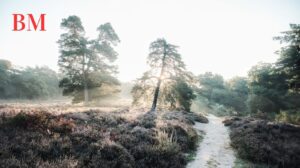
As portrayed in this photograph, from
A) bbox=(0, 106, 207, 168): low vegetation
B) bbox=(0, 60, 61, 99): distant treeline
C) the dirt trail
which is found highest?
bbox=(0, 60, 61, 99): distant treeline

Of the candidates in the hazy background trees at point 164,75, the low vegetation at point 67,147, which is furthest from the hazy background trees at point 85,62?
the low vegetation at point 67,147

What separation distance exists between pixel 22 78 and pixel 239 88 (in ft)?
185

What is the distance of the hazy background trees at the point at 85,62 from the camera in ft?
87.6

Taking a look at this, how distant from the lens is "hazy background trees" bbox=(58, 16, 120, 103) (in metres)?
26.7

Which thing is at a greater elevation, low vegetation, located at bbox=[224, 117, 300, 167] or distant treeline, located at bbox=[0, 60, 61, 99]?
distant treeline, located at bbox=[0, 60, 61, 99]

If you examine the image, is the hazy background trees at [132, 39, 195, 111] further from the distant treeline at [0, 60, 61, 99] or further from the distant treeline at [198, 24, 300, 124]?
the distant treeline at [0, 60, 61, 99]

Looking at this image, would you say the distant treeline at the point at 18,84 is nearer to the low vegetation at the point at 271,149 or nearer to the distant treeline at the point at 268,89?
the distant treeline at the point at 268,89

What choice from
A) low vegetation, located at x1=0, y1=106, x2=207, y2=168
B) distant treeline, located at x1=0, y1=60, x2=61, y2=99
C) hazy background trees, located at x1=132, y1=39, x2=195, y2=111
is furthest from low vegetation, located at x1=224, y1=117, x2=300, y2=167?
distant treeline, located at x1=0, y1=60, x2=61, y2=99

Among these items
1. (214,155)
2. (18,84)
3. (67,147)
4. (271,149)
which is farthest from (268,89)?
(18,84)

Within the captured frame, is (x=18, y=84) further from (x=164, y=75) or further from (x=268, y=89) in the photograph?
(x=268, y=89)

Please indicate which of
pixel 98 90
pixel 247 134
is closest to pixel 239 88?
pixel 98 90

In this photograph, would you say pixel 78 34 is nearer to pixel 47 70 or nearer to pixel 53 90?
pixel 53 90

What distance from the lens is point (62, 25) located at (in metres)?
26.6

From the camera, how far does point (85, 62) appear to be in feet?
91.1
